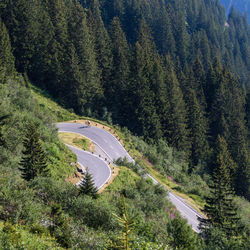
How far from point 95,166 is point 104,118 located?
1009 inches

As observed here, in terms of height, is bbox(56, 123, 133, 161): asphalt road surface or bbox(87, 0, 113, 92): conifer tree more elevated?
bbox(87, 0, 113, 92): conifer tree

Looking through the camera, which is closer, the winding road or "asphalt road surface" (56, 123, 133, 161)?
the winding road

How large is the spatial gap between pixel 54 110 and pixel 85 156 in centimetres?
1634

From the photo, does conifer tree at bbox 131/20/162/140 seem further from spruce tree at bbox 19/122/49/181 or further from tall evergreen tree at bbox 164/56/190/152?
spruce tree at bbox 19/122/49/181

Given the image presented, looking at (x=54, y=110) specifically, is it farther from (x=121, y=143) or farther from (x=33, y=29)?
(x=33, y=29)

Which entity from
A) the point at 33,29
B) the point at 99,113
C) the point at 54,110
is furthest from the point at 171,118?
the point at 33,29

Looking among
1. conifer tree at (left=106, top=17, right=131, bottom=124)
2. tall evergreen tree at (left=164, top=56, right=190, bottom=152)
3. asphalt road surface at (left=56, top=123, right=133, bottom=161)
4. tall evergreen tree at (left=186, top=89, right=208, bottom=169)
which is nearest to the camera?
asphalt road surface at (left=56, top=123, right=133, bottom=161)

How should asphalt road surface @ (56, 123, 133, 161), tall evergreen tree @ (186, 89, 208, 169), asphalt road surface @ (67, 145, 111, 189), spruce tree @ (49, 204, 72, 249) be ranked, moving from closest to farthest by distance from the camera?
spruce tree @ (49, 204, 72, 249) → asphalt road surface @ (67, 145, 111, 189) → asphalt road surface @ (56, 123, 133, 161) → tall evergreen tree @ (186, 89, 208, 169)

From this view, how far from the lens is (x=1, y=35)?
44.6 meters

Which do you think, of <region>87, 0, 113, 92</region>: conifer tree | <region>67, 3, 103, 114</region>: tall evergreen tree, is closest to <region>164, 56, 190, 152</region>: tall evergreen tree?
<region>87, 0, 113, 92</region>: conifer tree

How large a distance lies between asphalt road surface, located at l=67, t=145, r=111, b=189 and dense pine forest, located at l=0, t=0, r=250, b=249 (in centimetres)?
193

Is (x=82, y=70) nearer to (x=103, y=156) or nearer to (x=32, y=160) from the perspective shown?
(x=103, y=156)

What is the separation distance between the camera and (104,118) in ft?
186

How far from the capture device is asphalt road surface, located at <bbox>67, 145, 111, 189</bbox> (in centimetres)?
2836
